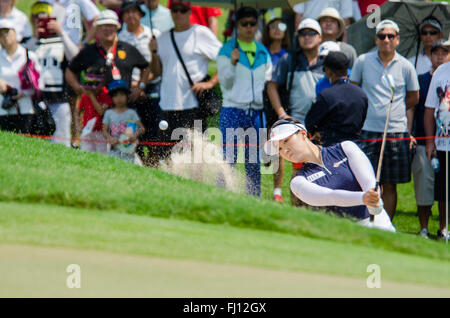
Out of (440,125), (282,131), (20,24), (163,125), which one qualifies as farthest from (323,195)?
(20,24)

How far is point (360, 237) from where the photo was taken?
6.74 meters

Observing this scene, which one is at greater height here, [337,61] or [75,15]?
[75,15]

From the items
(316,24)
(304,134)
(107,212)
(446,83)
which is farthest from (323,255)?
(316,24)

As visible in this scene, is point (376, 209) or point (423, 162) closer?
point (376, 209)

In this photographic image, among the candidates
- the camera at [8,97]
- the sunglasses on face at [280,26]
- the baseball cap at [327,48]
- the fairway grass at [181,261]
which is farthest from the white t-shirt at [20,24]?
the fairway grass at [181,261]

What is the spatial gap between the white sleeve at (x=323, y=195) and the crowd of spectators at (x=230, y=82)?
2800mm

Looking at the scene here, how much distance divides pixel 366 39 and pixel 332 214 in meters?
5.42

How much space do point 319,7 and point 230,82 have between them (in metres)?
2.63

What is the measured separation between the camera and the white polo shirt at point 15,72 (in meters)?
12.1

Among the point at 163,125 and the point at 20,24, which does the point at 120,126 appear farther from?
the point at 20,24

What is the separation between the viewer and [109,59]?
11.9 metres

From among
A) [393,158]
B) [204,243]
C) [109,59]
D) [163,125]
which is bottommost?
[204,243]

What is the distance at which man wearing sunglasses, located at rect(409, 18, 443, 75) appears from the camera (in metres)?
→ 11.6

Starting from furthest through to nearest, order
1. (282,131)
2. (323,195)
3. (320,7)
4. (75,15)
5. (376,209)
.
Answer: (75,15) → (320,7) → (282,131) → (323,195) → (376,209)
